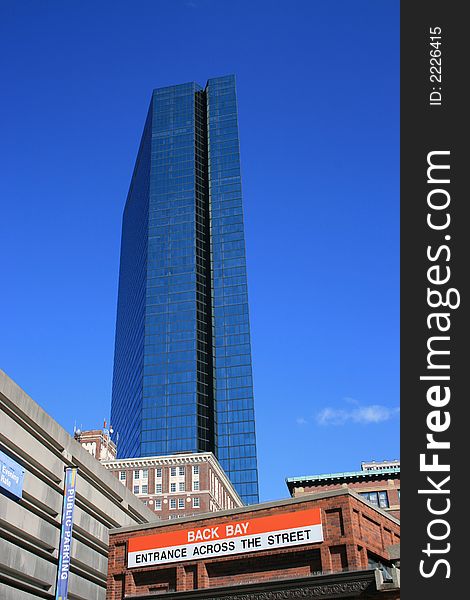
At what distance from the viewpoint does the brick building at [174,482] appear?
116 metres

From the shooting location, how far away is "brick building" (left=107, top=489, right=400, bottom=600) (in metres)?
25.5

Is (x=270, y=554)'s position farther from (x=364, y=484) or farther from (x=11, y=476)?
(x=364, y=484)

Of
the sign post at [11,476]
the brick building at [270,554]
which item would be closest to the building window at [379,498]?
the sign post at [11,476]

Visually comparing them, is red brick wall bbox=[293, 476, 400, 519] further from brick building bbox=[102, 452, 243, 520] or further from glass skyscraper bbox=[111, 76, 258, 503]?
glass skyscraper bbox=[111, 76, 258, 503]

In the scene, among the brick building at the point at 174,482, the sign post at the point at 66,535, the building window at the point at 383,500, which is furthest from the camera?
the brick building at the point at 174,482

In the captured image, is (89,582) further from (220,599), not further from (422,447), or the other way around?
(422,447)

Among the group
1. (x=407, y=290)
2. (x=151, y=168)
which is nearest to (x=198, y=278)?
(x=151, y=168)

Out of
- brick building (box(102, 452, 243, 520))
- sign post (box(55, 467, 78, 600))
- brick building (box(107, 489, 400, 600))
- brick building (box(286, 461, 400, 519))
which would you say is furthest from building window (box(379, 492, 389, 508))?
brick building (box(102, 452, 243, 520))

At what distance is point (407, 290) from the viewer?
41.8 feet

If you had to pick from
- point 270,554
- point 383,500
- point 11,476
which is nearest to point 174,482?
point 383,500

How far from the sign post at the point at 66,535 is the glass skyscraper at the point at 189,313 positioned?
339ft

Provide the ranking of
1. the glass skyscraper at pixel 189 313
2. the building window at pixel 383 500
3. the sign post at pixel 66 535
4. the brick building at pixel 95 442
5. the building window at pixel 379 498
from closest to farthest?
the sign post at pixel 66 535 → the building window at pixel 383 500 → the building window at pixel 379 498 → the brick building at pixel 95 442 → the glass skyscraper at pixel 189 313

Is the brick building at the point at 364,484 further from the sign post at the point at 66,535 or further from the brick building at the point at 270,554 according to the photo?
the brick building at the point at 270,554

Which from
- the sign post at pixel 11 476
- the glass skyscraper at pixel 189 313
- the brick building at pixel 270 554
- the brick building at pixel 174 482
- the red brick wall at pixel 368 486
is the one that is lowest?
the brick building at pixel 270 554
